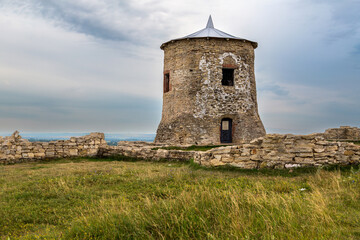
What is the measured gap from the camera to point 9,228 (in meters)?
5.00

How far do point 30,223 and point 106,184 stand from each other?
2852 mm

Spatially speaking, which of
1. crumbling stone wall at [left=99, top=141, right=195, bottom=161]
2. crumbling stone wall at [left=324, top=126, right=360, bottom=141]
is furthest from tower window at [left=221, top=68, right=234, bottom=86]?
crumbling stone wall at [left=99, top=141, right=195, bottom=161]

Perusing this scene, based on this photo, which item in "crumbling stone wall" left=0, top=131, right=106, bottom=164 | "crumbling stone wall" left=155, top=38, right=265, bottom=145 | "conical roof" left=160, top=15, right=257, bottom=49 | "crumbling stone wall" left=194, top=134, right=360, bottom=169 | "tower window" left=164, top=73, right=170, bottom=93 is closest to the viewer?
"crumbling stone wall" left=194, top=134, right=360, bottom=169

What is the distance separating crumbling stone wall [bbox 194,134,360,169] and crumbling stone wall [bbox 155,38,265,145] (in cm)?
855

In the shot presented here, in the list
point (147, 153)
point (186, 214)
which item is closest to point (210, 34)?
point (147, 153)

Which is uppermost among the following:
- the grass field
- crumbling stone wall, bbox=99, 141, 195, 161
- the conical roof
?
the conical roof

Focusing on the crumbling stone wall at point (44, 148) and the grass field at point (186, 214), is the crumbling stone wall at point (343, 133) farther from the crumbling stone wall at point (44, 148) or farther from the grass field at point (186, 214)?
the crumbling stone wall at point (44, 148)

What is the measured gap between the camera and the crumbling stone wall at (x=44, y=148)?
1441cm

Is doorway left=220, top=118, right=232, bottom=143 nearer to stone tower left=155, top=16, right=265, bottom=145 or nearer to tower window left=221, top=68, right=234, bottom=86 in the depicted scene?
stone tower left=155, top=16, right=265, bottom=145

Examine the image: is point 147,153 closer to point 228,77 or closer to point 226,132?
point 226,132

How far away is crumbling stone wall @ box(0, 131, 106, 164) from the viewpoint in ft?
47.3

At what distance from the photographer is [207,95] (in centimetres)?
1950

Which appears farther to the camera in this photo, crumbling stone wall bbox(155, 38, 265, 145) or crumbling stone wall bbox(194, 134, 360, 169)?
crumbling stone wall bbox(155, 38, 265, 145)

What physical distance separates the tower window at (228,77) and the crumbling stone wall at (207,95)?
94 cm
